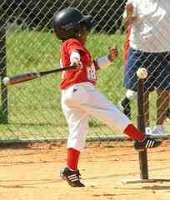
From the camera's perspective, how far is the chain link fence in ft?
31.1

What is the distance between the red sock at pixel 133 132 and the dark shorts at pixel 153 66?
2.02 meters

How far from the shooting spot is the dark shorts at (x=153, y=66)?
28.3 feet

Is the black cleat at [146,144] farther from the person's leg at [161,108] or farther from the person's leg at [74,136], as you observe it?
the person's leg at [161,108]

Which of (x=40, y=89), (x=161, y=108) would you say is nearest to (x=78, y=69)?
(x=161, y=108)

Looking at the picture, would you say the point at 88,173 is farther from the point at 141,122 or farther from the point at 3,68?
the point at 3,68

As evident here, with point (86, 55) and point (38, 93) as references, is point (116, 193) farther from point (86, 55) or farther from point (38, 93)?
point (38, 93)

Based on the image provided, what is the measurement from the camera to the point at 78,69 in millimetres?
6520

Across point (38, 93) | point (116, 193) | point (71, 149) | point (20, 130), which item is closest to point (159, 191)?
point (116, 193)

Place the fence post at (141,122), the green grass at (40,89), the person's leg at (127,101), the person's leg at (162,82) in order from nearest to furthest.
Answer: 1. the fence post at (141,122)
2. the person's leg at (162,82)
3. the person's leg at (127,101)
4. the green grass at (40,89)

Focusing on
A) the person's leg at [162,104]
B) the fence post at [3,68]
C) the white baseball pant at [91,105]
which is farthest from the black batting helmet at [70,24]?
the fence post at [3,68]

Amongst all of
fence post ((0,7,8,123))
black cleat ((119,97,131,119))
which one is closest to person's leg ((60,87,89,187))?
black cleat ((119,97,131,119))

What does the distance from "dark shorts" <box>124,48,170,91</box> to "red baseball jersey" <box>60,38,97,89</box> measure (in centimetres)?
201

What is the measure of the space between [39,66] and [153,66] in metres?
5.35

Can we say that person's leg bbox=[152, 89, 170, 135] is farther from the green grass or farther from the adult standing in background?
the green grass
